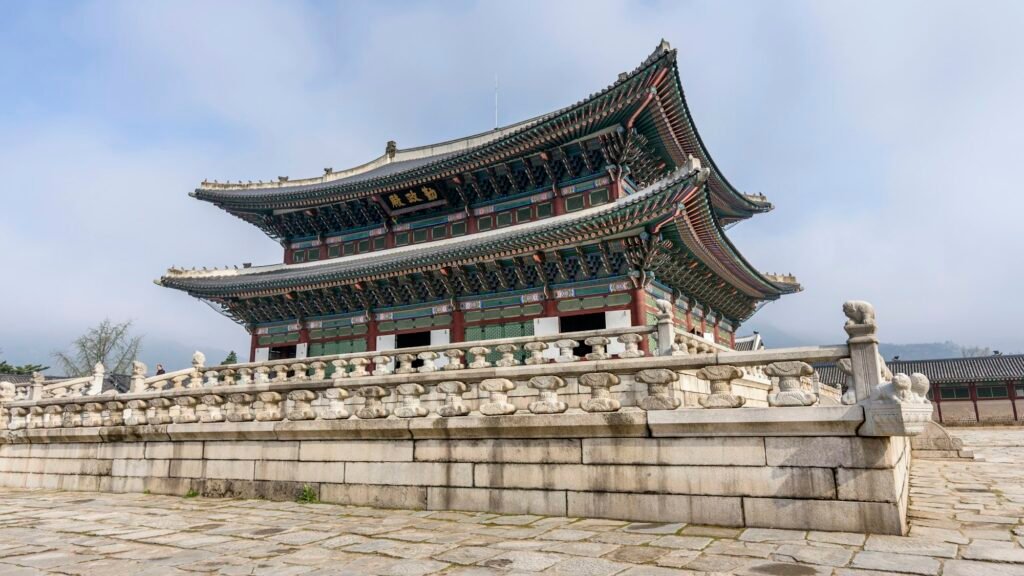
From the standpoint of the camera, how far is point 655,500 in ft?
22.8

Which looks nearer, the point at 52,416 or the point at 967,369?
the point at 52,416

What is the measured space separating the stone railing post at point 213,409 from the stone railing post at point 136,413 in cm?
204

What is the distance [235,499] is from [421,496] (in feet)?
13.1

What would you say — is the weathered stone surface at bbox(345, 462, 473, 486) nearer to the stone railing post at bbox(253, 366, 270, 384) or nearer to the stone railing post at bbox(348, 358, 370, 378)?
the stone railing post at bbox(348, 358, 370, 378)

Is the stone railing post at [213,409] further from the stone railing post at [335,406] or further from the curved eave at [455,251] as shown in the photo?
the curved eave at [455,251]

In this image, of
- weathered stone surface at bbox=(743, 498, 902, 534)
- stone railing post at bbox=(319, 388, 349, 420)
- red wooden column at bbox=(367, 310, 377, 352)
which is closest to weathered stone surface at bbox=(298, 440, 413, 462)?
stone railing post at bbox=(319, 388, 349, 420)

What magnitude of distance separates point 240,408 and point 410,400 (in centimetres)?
383

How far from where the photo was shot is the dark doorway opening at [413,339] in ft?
65.6

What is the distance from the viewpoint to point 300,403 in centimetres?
996

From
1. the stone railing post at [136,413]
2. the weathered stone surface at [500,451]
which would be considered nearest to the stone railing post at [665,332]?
the weathered stone surface at [500,451]

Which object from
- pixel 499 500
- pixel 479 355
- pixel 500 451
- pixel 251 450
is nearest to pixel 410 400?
pixel 479 355

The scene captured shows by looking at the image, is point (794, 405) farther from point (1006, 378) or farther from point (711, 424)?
point (1006, 378)

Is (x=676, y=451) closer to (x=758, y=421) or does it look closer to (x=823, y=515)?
(x=758, y=421)

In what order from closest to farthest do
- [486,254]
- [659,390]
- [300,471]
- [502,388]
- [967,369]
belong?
1. [659,390]
2. [502,388]
3. [300,471]
4. [486,254]
5. [967,369]
